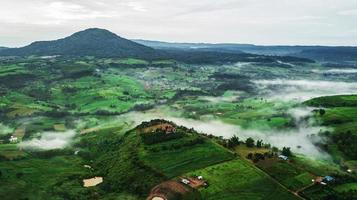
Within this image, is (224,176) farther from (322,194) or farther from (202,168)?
(322,194)

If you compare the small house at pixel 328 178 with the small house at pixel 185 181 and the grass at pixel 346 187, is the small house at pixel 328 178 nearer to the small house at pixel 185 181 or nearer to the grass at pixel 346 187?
the grass at pixel 346 187

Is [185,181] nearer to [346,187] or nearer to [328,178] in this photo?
[328,178]

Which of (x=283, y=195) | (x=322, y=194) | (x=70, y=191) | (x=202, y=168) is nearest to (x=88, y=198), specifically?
(x=70, y=191)

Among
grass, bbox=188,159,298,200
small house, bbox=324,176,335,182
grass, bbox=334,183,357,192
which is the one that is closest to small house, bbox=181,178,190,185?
grass, bbox=188,159,298,200

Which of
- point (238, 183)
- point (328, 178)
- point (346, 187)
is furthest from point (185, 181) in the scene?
point (346, 187)

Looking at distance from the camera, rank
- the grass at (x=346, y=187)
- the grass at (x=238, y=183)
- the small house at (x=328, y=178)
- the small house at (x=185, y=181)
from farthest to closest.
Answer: the small house at (x=185, y=181), the small house at (x=328, y=178), the grass at (x=346, y=187), the grass at (x=238, y=183)

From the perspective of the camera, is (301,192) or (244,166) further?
(244,166)

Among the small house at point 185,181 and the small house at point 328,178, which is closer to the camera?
the small house at point 328,178

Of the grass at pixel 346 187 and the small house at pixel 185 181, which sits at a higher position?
the grass at pixel 346 187

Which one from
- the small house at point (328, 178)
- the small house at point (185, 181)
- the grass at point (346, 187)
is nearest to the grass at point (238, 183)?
the small house at point (185, 181)
